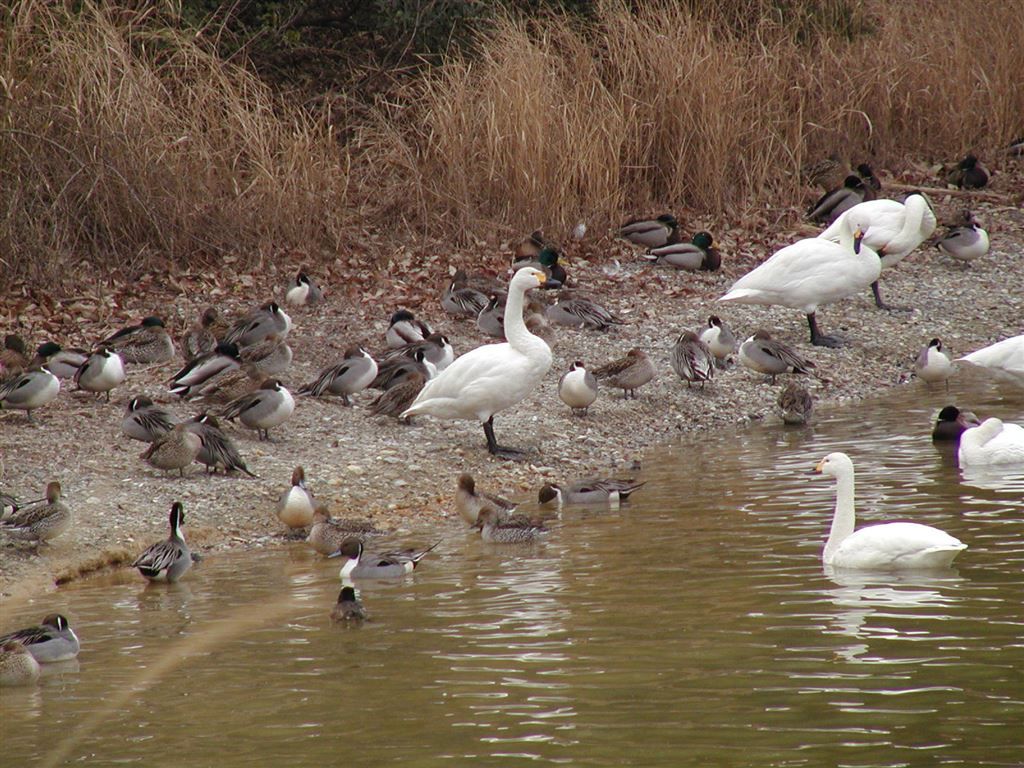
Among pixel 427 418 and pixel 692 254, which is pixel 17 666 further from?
pixel 692 254

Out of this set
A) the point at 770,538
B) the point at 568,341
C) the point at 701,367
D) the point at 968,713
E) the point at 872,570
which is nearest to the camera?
the point at 968,713

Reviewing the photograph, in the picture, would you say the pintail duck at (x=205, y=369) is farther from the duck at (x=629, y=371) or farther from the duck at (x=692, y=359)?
the duck at (x=692, y=359)

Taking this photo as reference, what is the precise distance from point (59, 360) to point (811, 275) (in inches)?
296

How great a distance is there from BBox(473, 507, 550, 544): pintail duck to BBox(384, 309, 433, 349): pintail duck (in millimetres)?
4939

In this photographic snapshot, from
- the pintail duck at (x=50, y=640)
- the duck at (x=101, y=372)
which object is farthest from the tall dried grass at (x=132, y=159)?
the pintail duck at (x=50, y=640)

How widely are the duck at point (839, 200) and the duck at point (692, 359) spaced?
6009 millimetres

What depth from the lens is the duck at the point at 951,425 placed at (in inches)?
467

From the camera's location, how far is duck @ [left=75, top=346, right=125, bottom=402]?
1252cm

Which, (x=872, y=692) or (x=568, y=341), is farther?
(x=568, y=341)

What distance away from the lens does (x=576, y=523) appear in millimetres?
10148

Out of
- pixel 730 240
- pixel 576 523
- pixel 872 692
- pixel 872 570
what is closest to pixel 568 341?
pixel 730 240

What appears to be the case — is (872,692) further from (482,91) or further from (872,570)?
(482,91)

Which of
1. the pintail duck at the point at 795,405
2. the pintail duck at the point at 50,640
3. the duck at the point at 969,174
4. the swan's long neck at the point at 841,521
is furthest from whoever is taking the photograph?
the duck at the point at 969,174

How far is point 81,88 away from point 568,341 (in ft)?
19.8
